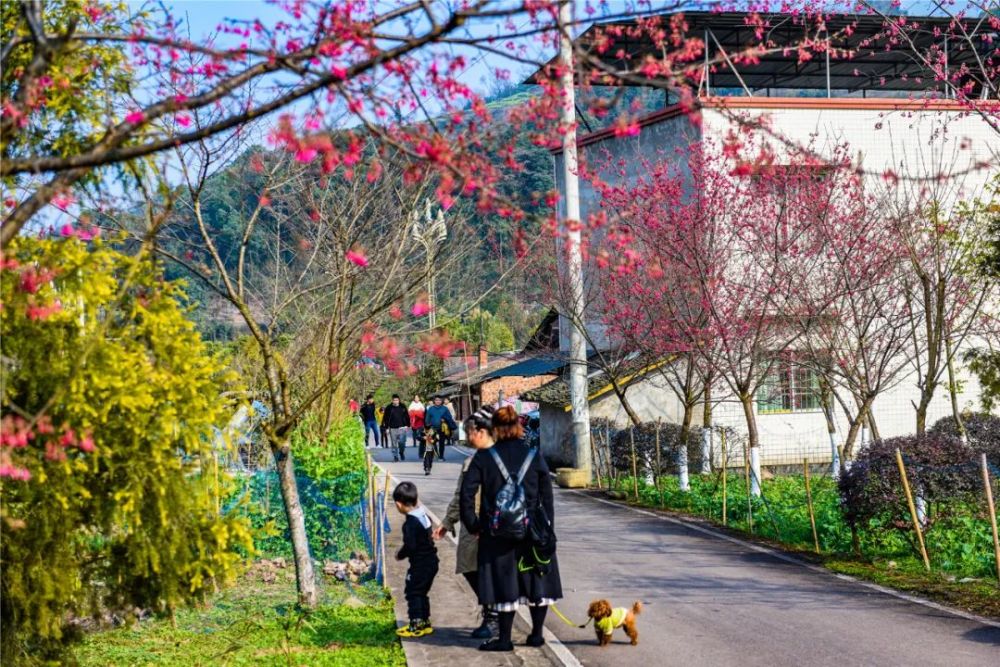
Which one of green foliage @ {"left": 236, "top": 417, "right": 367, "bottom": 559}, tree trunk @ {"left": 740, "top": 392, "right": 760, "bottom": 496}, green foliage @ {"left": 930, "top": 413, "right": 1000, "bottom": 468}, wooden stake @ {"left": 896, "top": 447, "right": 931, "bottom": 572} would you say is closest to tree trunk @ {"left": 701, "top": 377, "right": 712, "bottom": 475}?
tree trunk @ {"left": 740, "top": 392, "right": 760, "bottom": 496}

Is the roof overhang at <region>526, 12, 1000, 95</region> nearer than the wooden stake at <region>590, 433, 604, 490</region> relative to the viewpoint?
No

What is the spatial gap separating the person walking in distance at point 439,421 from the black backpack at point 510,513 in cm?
1897

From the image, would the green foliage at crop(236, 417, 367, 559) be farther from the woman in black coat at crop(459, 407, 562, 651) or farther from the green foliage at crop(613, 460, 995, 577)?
the woman in black coat at crop(459, 407, 562, 651)

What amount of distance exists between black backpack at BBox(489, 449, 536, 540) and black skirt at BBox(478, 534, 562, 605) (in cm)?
15

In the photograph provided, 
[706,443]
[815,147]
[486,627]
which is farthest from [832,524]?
[815,147]

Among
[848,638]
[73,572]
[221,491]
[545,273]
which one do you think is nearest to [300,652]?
[221,491]

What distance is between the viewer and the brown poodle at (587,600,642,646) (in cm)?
910

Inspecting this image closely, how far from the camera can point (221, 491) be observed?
25.2 ft

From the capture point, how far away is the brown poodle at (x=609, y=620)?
29.9 ft

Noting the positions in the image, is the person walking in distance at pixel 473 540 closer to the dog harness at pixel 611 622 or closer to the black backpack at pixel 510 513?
the black backpack at pixel 510 513

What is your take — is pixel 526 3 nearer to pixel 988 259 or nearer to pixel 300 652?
pixel 300 652

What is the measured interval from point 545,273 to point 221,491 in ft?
57.4

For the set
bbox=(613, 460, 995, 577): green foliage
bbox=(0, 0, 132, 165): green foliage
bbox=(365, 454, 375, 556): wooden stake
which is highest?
bbox=(0, 0, 132, 165): green foliage

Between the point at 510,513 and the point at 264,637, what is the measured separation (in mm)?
2543
